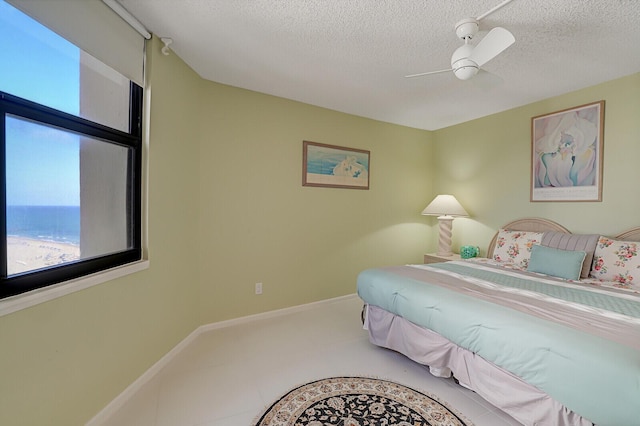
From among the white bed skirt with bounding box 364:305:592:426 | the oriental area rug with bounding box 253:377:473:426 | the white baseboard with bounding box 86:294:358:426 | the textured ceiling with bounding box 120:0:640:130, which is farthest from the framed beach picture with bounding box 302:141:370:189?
the oriental area rug with bounding box 253:377:473:426

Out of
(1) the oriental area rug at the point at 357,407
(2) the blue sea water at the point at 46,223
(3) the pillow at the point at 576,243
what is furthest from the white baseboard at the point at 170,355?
(3) the pillow at the point at 576,243

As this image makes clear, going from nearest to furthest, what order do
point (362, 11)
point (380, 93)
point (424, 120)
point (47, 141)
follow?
1. point (47, 141)
2. point (362, 11)
3. point (380, 93)
4. point (424, 120)

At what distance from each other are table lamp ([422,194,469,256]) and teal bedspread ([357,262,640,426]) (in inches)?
52.3

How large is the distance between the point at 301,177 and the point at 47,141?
87.0 inches

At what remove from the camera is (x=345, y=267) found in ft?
11.8

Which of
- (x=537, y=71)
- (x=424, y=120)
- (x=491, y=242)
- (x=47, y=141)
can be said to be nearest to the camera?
(x=47, y=141)

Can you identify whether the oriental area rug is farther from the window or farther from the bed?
the window

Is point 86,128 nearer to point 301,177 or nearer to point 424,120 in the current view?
point 301,177

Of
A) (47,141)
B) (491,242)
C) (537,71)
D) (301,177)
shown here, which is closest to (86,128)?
(47,141)

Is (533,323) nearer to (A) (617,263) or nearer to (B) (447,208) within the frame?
(A) (617,263)

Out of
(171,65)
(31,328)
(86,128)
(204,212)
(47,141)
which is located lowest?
(31,328)

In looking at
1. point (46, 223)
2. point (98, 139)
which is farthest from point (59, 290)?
point (98, 139)

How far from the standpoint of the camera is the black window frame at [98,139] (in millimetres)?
1144

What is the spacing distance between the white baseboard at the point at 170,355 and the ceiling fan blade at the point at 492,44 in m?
2.85
